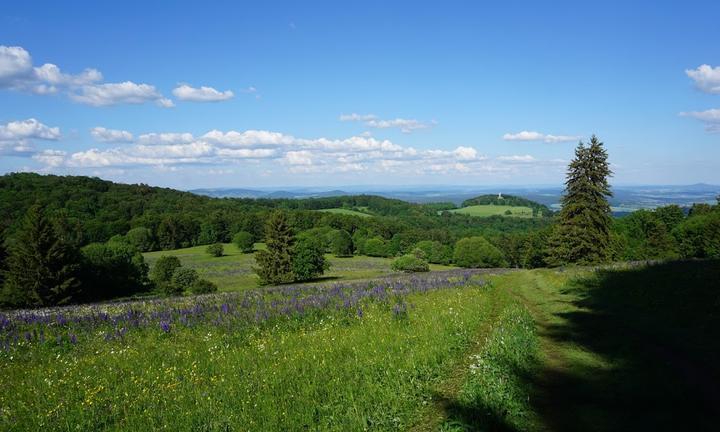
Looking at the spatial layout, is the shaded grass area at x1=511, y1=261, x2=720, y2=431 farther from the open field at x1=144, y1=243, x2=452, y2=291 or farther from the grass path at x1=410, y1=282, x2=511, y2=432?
the open field at x1=144, y1=243, x2=452, y2=291

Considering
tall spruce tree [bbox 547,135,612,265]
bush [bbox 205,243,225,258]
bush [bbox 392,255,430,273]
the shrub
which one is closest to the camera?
tall spruce tree [bbox 547,135,612,265]

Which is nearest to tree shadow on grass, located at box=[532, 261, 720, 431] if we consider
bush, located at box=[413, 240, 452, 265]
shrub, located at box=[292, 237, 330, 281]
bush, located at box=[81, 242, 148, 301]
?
shrub, located at box=[292, 237, 330, 281]

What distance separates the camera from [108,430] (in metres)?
6.71

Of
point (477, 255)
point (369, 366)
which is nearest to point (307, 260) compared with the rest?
point (369, 366)

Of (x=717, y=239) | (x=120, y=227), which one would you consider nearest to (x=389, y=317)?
(x=717, y=239)

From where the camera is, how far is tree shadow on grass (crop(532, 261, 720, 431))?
272 inches

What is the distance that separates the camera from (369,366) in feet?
29.2

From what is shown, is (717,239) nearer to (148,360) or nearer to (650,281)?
(650,281)

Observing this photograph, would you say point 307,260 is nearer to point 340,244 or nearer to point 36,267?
point 36,267

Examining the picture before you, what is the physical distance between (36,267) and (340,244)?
283 feet

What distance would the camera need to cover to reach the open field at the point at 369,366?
274 inches

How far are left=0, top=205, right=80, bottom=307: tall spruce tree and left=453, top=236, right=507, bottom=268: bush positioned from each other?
9230cm

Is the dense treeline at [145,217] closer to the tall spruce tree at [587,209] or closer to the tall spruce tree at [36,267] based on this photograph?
the tall spruce tree at [36,267]

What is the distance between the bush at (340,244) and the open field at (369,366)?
11060cm
